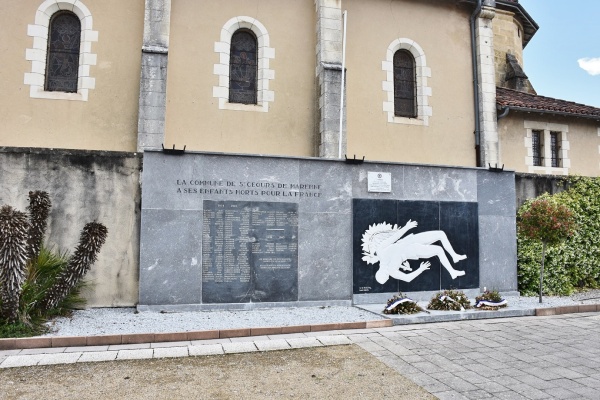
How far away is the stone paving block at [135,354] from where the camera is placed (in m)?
5.78

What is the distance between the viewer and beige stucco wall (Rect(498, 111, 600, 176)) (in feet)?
48.9

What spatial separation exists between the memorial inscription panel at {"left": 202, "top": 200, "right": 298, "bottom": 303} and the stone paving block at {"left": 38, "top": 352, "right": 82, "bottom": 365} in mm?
2994

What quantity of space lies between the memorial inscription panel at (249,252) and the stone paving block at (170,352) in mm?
2410

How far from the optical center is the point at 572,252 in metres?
11.9

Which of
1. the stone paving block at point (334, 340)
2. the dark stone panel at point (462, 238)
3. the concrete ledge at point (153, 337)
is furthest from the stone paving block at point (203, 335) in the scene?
the dark stone panel at point (462, 238)

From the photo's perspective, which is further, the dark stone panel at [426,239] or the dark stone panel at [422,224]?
the dark stone panel at [422,224]

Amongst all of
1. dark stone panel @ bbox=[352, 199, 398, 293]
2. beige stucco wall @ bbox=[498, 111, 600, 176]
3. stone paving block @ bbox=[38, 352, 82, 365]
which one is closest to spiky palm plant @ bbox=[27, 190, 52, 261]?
stone paving block @ bbox=[38, 352, 82, 365]

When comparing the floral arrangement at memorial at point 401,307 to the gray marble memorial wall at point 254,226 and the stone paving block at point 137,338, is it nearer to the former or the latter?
the gray marble memorial wall at point 254,226

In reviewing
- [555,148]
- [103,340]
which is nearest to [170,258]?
[103,340]

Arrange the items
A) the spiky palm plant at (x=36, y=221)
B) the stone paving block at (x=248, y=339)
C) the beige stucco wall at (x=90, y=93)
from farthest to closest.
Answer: the beige stucco wall at (x=90, y=93) < the spiky palm plant at (x=36, y=221) < the stone paving block at (x=248, y=339)

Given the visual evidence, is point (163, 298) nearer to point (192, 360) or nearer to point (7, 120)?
point (192, 360)

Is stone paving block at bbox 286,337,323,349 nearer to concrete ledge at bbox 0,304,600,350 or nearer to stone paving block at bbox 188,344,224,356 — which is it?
concrete ledge at bbox 0,304,600,350

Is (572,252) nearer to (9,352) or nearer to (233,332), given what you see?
(233,332)

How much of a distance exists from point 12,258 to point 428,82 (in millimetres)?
11942
